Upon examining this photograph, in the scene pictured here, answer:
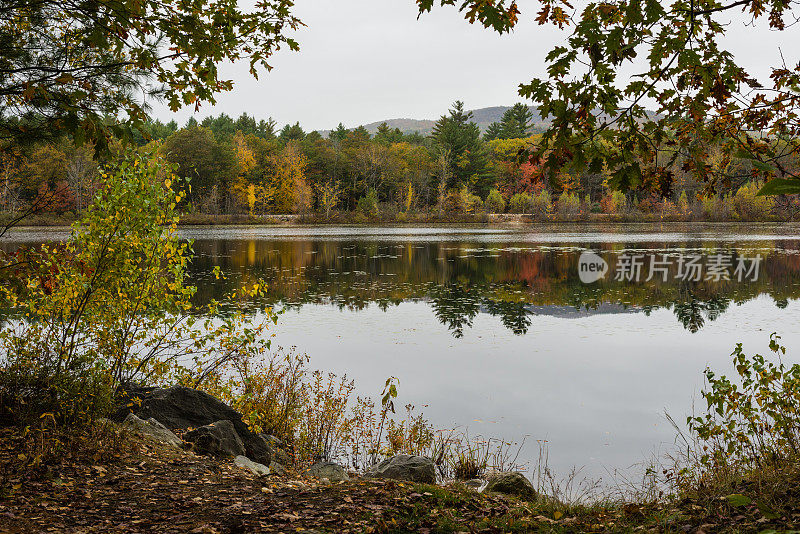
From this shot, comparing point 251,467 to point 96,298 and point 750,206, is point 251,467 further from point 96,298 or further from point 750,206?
point 750,206

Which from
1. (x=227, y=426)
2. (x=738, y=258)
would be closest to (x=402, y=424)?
(x=227, y=426)

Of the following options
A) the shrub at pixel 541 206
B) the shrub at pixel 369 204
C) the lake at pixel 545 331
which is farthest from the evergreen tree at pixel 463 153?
the lake at pixel 545 331

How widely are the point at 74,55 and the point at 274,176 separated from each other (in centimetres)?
8590

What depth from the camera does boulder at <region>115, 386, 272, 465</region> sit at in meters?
8.74

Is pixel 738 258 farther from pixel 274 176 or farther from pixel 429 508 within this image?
pixel 274 176

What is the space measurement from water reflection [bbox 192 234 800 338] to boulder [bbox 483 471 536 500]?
9404 mm

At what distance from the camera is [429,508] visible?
5.41m

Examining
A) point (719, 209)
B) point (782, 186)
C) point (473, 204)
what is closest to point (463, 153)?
point (473, 204)

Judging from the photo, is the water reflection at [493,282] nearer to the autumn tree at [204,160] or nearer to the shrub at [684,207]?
the shrub at [684,207]

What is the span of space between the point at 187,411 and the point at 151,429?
4.31 ft

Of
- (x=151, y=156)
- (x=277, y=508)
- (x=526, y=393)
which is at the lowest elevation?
(x=526, y=393)

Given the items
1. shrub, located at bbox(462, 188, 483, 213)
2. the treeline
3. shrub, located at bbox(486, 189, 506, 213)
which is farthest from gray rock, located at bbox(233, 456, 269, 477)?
shrub, located at bbox(486, 189, 506, 213)

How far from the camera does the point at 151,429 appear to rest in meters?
7.84

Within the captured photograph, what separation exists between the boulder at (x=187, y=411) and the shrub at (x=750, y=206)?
85453 millimetres
